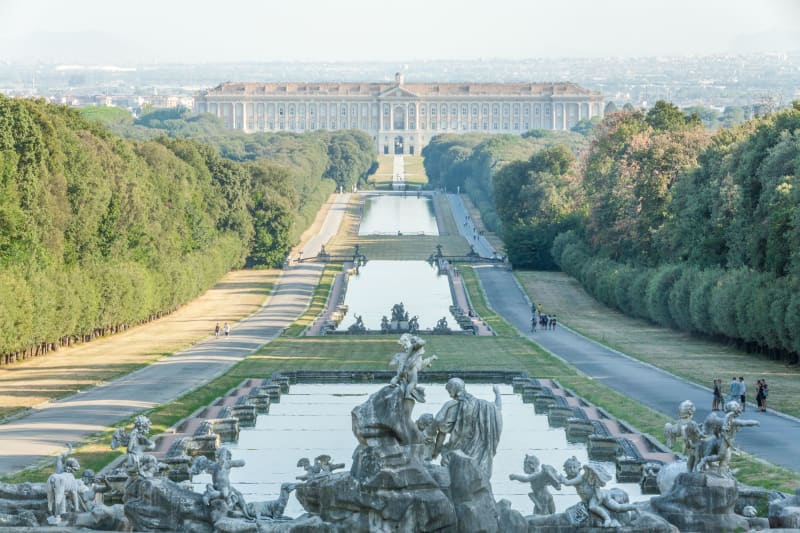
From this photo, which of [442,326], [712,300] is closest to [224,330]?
[442,326]

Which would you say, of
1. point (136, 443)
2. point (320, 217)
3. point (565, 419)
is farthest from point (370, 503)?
point (320, 217)

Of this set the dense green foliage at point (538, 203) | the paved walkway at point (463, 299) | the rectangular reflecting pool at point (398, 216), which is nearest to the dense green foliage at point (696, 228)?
the dense green foliage at point (538, 203)

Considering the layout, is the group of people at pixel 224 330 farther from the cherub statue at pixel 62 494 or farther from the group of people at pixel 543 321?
the cherub statue at pixel 62 494

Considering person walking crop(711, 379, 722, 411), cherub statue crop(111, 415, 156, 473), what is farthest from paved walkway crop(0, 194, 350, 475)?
person walking crop(711, 379, 722, 411)

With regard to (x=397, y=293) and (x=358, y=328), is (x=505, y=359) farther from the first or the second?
(x=397, y=293)

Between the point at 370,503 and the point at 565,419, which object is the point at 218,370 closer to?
the point at 565,419

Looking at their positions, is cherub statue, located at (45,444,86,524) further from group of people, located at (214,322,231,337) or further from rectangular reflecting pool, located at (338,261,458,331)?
rectangular reflecting pool, located at (338,261,458,331)

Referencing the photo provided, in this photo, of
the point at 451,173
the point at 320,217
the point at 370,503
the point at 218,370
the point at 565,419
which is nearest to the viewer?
the point at 370,503

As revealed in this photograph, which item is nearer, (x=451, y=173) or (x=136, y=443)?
(x=136, y=443)
